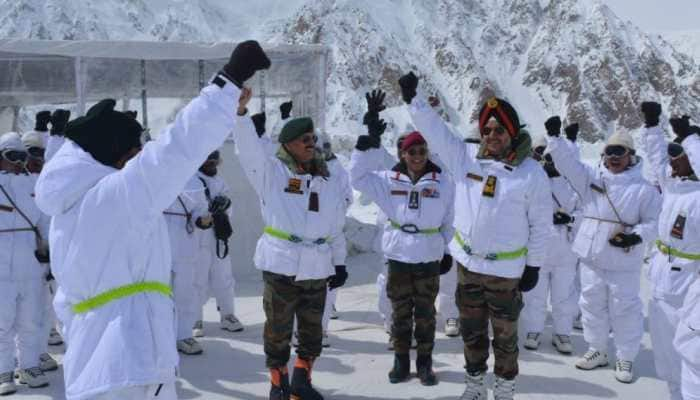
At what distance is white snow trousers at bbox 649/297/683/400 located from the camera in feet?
14.7

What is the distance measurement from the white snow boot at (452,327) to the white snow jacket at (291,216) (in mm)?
2578

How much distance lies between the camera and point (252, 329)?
695 centimetres

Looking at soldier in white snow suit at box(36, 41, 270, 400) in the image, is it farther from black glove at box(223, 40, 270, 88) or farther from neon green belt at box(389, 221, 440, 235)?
neon green belt at box(389, 221, 440, 235)

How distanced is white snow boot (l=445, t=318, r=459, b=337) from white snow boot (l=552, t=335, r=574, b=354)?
3.22 feet

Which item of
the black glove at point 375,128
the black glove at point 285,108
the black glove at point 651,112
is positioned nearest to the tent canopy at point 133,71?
the black glove at point 285,108

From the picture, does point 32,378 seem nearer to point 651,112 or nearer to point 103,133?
point 103,133

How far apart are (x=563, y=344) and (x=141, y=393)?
468cm

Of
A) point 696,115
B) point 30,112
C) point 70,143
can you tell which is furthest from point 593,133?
point 70,143

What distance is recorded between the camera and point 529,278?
4.27 meters

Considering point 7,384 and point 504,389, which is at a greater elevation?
point 504,389

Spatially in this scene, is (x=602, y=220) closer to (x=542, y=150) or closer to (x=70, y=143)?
(x=542, y=150)

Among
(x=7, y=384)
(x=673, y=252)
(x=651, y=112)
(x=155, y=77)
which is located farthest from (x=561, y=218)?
(x=155, y=77)

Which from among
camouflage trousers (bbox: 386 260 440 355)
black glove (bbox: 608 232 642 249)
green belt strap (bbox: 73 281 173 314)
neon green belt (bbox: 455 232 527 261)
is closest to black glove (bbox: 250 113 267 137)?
camouflage trousers (bbox: 386 260 440 355)

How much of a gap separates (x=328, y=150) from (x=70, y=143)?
463cm
